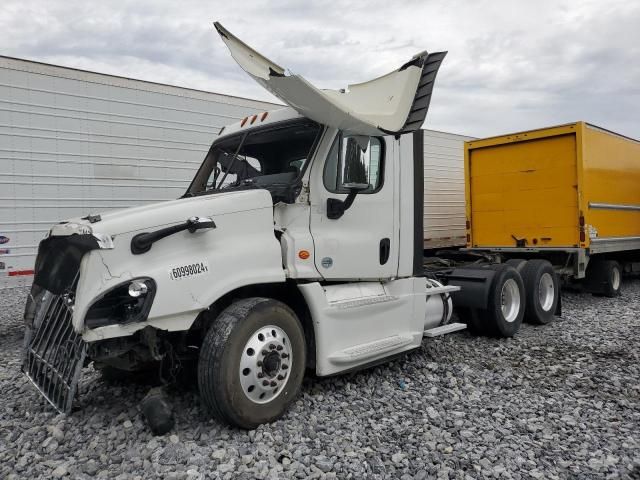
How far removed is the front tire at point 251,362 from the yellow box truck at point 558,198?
5.09 m

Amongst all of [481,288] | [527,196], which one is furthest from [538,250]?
[481,288]

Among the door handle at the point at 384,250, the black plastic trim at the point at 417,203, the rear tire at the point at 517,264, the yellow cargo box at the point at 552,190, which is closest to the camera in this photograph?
the door handle at the point at 384,250

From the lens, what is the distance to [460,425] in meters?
4.04

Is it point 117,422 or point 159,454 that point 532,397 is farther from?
point 117,422

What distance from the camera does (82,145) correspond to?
271 inches

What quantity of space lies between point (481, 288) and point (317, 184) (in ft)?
10.7

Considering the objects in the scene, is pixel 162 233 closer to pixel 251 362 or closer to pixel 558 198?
pixel 251 362

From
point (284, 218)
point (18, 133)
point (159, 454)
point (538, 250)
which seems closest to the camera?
point (159, 454)

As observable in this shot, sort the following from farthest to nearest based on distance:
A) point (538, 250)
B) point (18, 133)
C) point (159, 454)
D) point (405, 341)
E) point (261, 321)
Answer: point (538, 250)
point (18, 133)
point (405, 341)
point (261, 321)
point (159, 454)

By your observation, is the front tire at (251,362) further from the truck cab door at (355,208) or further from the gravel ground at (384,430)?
the truck cab door at (355,208)

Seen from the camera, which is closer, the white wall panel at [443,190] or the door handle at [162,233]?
the door handle at [162,233]

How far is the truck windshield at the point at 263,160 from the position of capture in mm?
4652

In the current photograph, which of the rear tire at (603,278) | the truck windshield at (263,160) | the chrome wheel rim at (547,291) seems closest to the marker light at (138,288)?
the truck windshield at (263,160)

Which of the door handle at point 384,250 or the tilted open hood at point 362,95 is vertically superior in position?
the tilted open hood at point 362,95
